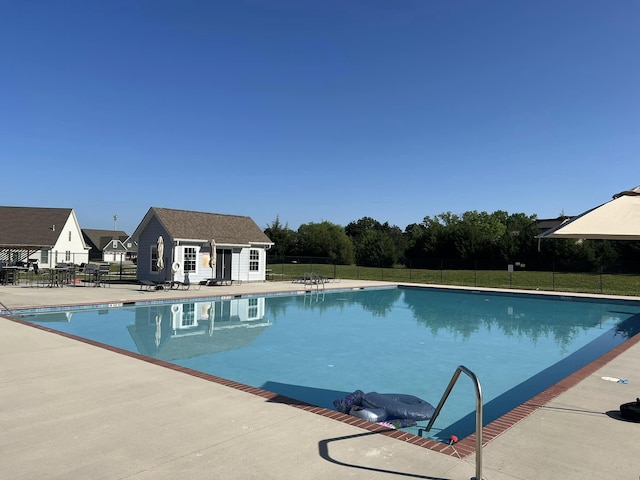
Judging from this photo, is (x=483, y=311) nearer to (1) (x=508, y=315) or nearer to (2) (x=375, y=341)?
(1) (x=508, y=315)

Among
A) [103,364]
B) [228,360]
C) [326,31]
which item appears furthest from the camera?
[326,31]

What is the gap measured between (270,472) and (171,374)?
10.7 feet

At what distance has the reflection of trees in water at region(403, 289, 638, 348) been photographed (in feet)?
42.9

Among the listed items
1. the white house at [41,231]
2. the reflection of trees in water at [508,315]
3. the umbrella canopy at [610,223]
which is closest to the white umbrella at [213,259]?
the reflection of trees in water at [508,315]

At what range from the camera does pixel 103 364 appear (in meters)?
6.53

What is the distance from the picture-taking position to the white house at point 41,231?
36.8m

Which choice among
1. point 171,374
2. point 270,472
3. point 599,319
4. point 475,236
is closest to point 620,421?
point 270,472

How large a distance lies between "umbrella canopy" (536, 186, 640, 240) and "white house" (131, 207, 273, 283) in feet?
58.5

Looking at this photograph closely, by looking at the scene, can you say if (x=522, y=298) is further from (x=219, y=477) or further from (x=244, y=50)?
(x=219, y=477)

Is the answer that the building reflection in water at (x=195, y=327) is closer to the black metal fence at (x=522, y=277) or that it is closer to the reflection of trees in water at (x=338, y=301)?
the reflection of trees in water at (x=338, y=301)

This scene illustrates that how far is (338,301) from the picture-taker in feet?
64.0

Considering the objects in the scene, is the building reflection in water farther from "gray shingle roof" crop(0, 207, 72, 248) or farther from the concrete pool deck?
"gray shingle roof" crop(0, 207, 72, 248)

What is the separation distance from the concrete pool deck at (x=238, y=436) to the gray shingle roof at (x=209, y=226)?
17.2 metres

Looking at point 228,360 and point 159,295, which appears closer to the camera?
point 228,360
